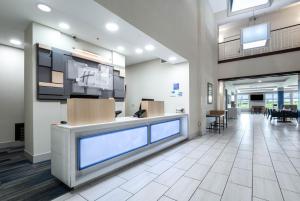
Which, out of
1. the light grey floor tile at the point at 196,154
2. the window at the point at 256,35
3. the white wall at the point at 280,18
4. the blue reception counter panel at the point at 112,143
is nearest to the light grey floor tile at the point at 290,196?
the light grey floor tile at the point at 196,154

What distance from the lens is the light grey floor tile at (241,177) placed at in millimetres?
2307

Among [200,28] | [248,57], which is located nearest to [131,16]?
[200,28]

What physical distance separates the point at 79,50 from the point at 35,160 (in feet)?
8.93

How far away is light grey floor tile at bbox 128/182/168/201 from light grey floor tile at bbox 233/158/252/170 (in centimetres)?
170

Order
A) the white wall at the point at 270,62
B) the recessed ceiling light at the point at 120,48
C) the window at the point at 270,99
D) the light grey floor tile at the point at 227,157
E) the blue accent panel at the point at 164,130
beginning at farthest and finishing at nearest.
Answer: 1. the window at the point at 270,99
2. the white wall at the point at 270,62
3. the recessed ceiling light at the point at 120,48
4. the blue accent panel at the point at 164,130
5. the light grey floor tile at the point at 227,157

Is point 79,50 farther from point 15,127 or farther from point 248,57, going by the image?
point 248,57

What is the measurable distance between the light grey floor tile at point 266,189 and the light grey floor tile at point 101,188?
1.92 meters

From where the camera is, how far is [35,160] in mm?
3143

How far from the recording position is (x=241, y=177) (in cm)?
246

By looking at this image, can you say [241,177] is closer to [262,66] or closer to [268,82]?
[262,66]

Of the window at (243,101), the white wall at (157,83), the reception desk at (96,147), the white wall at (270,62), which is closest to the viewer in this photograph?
the reception desk at (96,147)

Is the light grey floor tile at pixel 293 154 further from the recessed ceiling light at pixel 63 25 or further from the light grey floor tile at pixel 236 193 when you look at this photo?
the recessed ceiling light at pixel 63 25

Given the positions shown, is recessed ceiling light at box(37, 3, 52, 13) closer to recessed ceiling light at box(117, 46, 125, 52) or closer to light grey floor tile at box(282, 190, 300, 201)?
recessed ceiling light at box(117, 46, 125, 52)

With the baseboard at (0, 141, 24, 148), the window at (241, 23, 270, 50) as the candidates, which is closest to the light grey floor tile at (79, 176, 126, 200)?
the baseboard at (0, 141, 24, 148)
